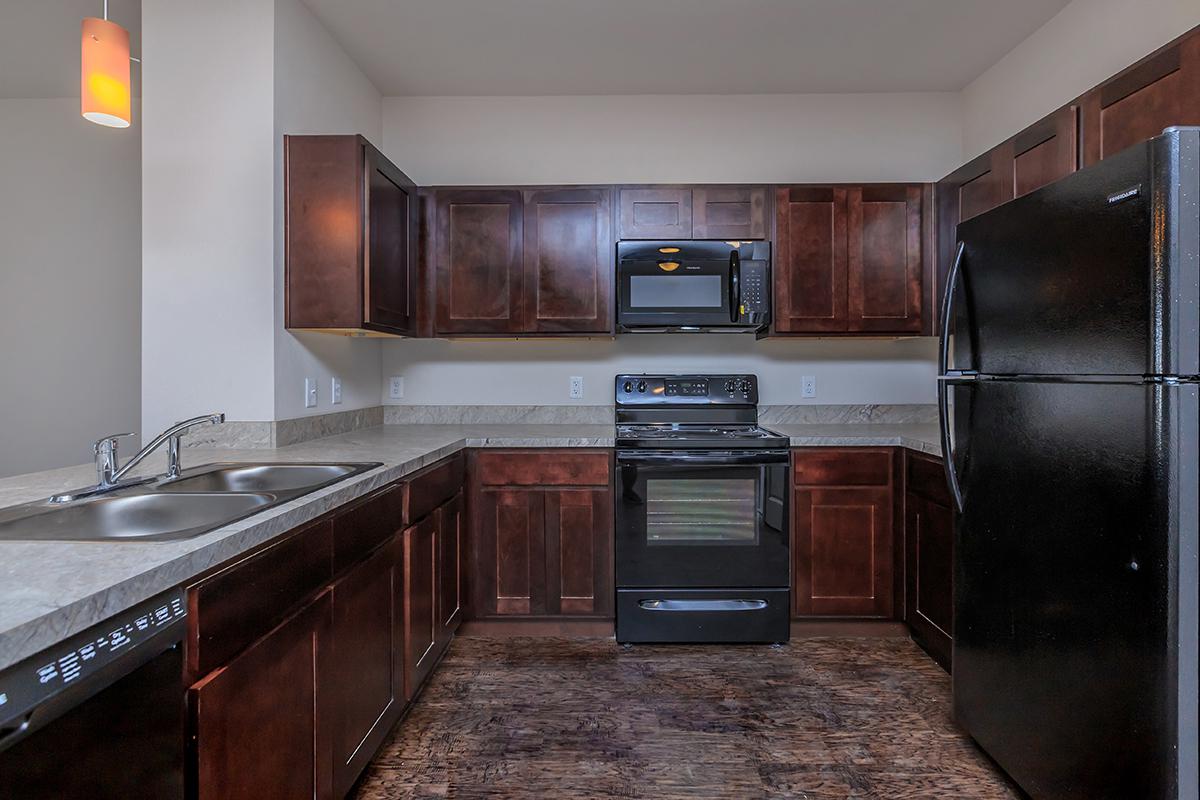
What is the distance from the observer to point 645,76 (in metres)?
3.04

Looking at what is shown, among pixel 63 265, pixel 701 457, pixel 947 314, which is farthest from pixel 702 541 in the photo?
pixel 63 265

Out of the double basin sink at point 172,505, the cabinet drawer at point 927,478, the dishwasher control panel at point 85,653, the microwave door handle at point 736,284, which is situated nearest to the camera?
the dishwasher control panel at point 85,653

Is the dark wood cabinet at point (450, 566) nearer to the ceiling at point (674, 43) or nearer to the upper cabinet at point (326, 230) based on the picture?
the upper cabinet at point (326, 230)

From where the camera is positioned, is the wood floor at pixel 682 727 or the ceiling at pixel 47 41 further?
the ceiling at pixel 47 41

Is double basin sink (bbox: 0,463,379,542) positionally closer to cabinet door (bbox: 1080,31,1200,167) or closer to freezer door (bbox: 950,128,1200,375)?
freezer door (bbox: 950,128,1200,375)

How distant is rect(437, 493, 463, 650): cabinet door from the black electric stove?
677mm

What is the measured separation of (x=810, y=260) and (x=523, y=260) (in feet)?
4.43

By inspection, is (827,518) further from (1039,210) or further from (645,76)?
(645,76)

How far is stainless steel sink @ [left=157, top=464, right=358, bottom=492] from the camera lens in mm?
1738

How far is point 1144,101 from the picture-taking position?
169 cm

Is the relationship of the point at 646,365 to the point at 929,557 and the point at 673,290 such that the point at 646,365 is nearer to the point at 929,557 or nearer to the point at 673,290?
the point at 673,290

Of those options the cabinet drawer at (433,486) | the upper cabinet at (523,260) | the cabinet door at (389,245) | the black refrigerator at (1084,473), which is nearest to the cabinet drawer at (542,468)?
the cabinet drawer at (433,486)

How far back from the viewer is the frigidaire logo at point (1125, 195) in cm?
123

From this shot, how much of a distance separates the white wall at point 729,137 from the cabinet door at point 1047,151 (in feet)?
3.49
